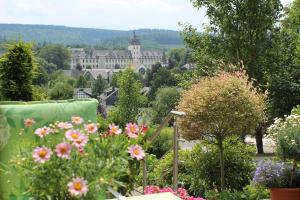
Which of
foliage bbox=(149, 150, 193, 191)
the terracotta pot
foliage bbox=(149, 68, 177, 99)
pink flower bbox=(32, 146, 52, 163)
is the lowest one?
foliage bbox=(149, 68, 177, 99)

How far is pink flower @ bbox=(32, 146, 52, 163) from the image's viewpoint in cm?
147

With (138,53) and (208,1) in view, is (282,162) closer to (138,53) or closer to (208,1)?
(208,1)

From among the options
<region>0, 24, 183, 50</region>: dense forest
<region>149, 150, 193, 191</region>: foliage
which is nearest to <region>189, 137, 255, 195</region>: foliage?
<region>149, 150, 193, 191</region>: foliage

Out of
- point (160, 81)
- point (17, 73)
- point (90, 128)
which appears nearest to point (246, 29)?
point (17, 73)

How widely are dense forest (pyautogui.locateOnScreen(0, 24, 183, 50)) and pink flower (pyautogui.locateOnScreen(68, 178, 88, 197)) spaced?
110 metres

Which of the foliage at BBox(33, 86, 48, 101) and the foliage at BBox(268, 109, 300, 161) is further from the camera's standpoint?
the foliage at BBox(268, 109, 300, 161)

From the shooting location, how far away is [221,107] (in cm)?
576

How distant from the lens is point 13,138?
7.92 feet

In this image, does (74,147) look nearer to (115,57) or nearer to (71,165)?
(71,165)

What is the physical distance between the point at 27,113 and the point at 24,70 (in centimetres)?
177

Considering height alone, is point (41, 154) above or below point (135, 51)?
above

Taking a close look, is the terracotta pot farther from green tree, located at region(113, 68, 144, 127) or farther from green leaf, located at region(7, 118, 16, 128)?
green tree, located at region(113, 68, 144, 127)

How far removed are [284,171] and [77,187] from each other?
11.1 ft

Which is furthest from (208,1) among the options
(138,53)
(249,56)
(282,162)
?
(138,53)
